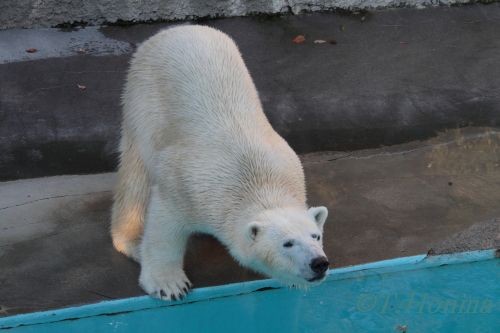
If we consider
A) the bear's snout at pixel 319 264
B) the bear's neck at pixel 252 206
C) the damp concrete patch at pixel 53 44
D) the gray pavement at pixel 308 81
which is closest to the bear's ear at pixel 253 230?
the bear's neck at pixel 252 206

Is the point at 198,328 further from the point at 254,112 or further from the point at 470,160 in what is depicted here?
the point at 470,160

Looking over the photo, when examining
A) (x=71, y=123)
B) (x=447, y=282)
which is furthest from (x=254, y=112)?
(x=71, y=123)

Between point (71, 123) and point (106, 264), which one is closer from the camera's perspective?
point (106, 264)

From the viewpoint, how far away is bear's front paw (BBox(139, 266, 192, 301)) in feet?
9.96

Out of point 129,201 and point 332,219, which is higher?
point 129,201

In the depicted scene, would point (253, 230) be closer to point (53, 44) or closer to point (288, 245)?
point (288, 245)

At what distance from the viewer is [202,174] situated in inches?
114

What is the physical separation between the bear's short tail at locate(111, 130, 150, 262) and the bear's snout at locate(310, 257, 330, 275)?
43.1 inches

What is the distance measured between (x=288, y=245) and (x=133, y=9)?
304 centimetres

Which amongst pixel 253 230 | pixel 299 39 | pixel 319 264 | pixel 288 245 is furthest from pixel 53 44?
pixel 319 264

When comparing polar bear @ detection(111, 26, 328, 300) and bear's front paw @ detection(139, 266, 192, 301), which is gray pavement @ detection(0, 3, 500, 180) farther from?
bear's front paw @ detection(139, 266, 192, 301)

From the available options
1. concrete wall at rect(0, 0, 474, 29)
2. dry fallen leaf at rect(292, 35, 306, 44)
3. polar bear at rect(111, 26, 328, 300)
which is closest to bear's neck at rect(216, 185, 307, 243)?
polar bear at rect(111, 26, 328, 300)

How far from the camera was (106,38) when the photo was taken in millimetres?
5016

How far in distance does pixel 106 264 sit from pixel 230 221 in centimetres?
79
